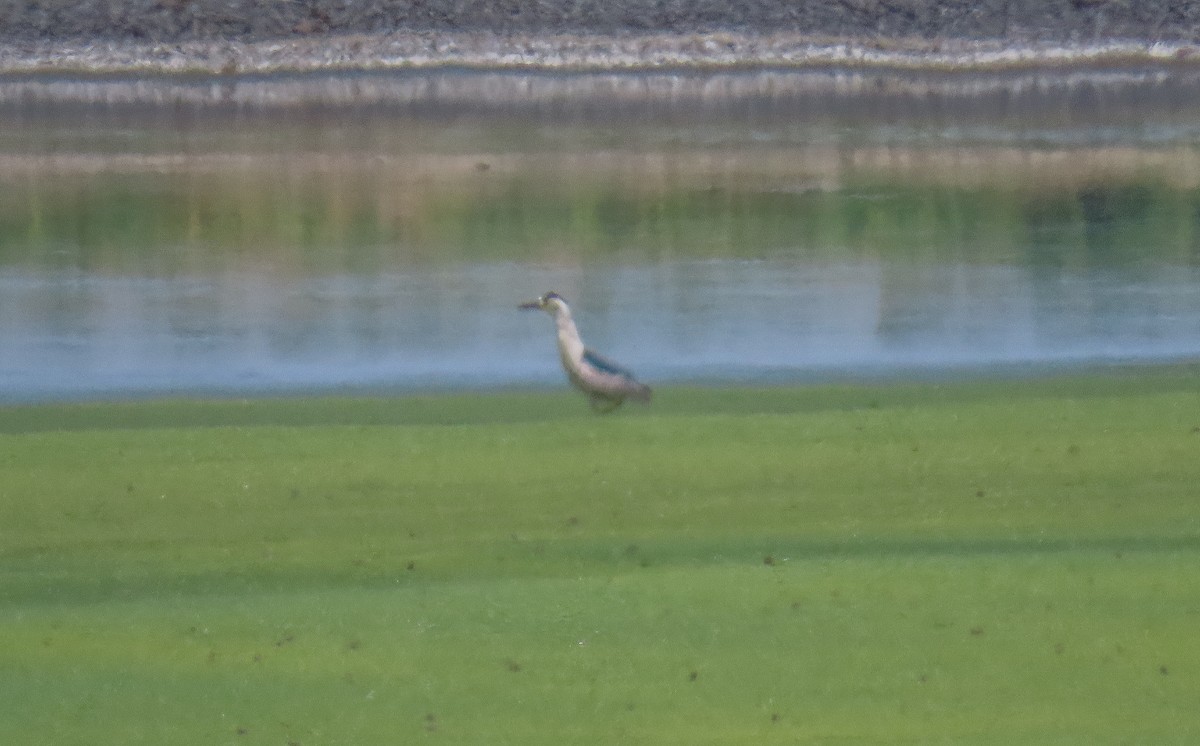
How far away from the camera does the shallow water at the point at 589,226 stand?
12.8m

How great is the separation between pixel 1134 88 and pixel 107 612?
61.5ft

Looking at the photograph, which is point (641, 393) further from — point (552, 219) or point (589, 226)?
point (552, 219)

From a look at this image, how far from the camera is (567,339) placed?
10570mm

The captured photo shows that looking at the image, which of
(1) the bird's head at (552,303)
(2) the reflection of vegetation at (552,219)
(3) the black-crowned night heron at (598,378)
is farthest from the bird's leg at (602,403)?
(2) the reflection of vegetation at (552,219)

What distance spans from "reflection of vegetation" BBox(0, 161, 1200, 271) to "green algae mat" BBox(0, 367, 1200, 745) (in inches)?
202

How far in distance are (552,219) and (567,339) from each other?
681 cm

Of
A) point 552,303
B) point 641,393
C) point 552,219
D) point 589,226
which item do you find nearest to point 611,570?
point 641,393

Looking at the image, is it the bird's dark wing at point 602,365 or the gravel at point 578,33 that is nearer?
the bird's dark wing at point 602,365

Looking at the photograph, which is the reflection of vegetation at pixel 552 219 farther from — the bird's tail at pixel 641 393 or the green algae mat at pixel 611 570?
the bird's tail at pixel 641 393

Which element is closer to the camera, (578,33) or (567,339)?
(567,339)

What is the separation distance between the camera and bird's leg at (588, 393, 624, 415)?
1037 cm

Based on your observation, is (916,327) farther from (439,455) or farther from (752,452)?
(439,455)

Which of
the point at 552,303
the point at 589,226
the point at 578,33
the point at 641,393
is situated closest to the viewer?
the point at 641,393

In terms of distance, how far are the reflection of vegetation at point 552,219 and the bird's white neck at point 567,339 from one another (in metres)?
4.98
